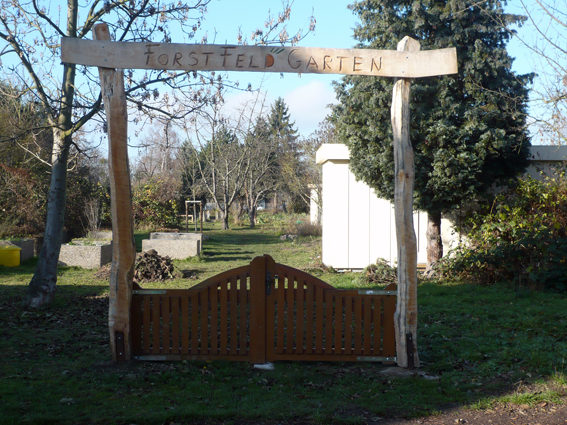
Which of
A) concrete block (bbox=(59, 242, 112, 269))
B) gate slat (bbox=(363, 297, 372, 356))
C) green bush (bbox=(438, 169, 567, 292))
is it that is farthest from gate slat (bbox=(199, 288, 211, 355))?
concrete block (bbox=(59, 242, 112, 269))

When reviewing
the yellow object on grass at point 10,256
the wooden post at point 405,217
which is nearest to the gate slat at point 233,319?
the wooden post at point 405,217

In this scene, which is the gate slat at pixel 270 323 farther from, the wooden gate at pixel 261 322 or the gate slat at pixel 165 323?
the gate slat at pixel 165 323

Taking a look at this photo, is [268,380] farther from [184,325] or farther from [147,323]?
[147,323]

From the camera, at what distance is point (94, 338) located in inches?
243

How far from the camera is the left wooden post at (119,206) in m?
4.83

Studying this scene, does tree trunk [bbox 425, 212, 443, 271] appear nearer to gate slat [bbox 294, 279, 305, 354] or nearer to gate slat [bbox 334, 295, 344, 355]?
gate slat [bbox 334, 295, 344, 355]

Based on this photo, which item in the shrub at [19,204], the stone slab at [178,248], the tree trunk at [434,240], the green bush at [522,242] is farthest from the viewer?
the stone slab at [178,248]

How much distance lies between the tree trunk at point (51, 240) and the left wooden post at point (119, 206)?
339cm

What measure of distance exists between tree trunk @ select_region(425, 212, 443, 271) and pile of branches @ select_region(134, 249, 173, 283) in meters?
5.98

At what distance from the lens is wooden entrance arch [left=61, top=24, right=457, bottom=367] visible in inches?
189

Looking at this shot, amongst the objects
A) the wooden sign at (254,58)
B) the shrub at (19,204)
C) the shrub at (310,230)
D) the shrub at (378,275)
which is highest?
the wooden sign at (254,58)

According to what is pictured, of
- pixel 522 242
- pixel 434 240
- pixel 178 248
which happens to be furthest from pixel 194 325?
pixel 178 248

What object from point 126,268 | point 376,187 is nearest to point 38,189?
point 376,187

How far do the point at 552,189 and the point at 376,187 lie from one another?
11.3ft
